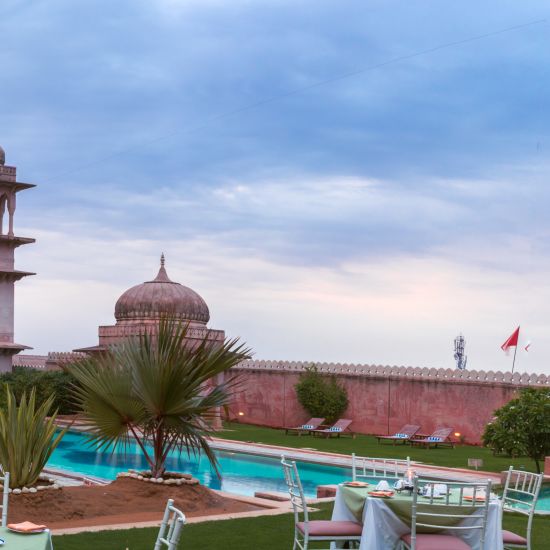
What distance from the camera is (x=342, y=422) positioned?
2684 cm

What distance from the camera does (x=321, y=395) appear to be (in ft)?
94.4

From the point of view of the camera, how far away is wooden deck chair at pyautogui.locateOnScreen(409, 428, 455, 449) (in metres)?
23.9

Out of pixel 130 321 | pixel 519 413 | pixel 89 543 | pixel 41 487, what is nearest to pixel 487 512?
pixel 89 543

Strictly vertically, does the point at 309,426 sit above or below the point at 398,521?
below

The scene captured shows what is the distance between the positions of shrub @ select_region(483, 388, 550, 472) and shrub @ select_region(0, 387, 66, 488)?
840 centimetres

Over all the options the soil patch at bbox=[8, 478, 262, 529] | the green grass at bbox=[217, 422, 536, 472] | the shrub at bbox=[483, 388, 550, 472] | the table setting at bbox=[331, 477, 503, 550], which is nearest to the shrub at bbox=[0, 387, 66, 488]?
the soil patch at bbox=[8, 478, 262, 529]

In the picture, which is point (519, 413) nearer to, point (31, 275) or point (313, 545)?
point (313, 545)

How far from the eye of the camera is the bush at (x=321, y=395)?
28578mm

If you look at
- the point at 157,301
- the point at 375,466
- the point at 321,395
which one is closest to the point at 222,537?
the point at 375,466

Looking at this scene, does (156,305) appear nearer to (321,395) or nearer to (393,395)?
(321,395)

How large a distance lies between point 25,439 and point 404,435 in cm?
1568

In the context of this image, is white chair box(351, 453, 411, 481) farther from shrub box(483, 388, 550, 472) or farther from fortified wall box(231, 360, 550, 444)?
fortified wall box(231, 360, 550, 444)

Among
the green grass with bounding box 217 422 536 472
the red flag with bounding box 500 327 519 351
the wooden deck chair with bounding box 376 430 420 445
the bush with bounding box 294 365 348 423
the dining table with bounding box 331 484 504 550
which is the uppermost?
the red flag with bounding box 500 327 519 351

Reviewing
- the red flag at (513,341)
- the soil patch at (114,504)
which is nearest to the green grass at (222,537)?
the soil patch at (114,504)
